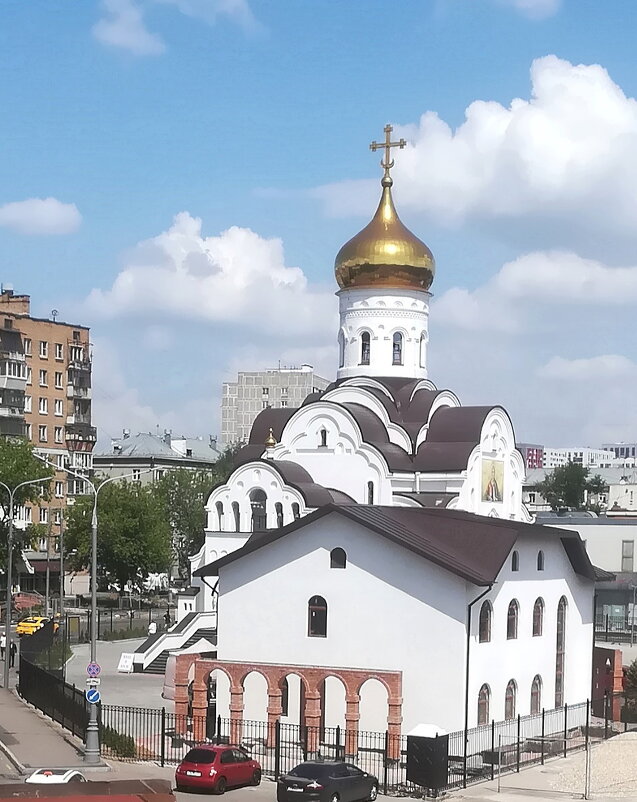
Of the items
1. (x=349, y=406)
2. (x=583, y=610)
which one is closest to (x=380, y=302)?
(x=349, y=406)

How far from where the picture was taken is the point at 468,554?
109 ft

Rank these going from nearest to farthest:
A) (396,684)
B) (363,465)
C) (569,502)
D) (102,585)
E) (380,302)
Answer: (396,684) < (363,465) < (380,302) < (102,585) < (569,502)

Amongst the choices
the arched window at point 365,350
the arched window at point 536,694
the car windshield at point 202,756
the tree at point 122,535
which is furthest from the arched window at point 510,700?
the tree at point 122,535

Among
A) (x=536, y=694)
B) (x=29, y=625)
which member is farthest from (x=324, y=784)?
(x=29, y=625)

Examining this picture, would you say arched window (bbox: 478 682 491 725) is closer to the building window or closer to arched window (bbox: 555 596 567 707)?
arched window (bbox: 555 596 567 707)

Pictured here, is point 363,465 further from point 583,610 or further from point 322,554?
point 322,554

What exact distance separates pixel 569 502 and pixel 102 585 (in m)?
47.1

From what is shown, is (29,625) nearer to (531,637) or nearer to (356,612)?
(531,637)

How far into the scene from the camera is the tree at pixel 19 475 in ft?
222

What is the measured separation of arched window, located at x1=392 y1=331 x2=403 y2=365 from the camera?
159 feet

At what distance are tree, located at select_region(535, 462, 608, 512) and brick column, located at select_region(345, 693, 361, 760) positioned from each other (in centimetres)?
8191

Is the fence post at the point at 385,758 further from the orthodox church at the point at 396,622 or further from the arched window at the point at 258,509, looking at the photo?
the arched window at the point at 258,509

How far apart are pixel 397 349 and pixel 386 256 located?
3.23 meters

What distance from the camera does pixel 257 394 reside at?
427 feet
